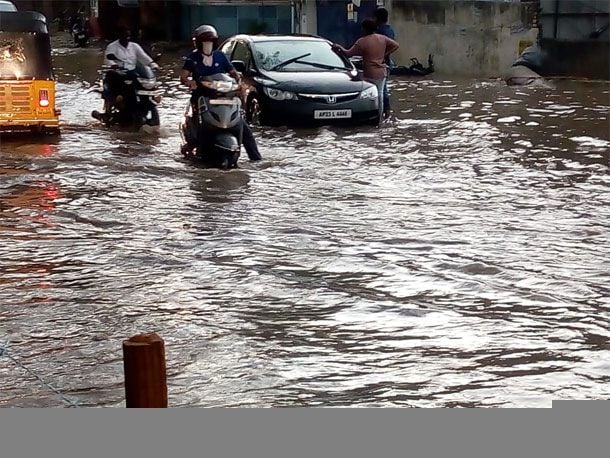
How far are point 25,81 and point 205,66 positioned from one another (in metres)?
3.78

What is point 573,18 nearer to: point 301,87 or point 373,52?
point 373,52

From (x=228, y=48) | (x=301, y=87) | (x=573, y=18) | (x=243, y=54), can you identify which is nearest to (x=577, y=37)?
(x=573, y=18)

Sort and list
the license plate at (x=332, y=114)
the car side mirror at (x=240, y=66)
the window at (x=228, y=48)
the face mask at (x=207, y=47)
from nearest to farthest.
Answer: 1. the face mask at (x=207, y=47)
2. the license plate at (x=332, y=114)
3. the car side mirror at (x=240, y=66)
4. the window at (x=228, y=48)

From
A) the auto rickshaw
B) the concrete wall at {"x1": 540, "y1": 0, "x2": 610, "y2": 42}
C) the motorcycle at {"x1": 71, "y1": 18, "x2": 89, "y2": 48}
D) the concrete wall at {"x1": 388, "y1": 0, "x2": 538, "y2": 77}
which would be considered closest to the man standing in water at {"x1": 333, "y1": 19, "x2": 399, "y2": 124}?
the auto rickshaw

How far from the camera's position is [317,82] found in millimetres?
16359

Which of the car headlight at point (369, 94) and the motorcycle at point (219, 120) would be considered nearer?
the motorcycle at point (219, 120)

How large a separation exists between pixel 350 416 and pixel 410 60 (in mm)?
Answer: 23867

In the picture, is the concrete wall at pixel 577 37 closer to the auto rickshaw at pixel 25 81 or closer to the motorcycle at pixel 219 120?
the auto rickshaw at pixel 25 81

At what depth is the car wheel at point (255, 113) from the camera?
16.5 m

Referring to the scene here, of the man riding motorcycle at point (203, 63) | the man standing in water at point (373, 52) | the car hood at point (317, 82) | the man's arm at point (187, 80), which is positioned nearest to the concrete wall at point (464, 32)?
the man standing in water at point (373, 52)

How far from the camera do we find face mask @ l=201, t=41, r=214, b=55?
1280 centimetres

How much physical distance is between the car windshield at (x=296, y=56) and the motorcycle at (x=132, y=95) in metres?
1.64

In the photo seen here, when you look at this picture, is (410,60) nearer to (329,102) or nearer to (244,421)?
(329,102)

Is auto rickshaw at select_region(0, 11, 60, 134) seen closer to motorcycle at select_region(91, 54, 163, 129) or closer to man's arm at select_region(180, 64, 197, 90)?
motorcycle at select_region(91, 54, 163, 129)
